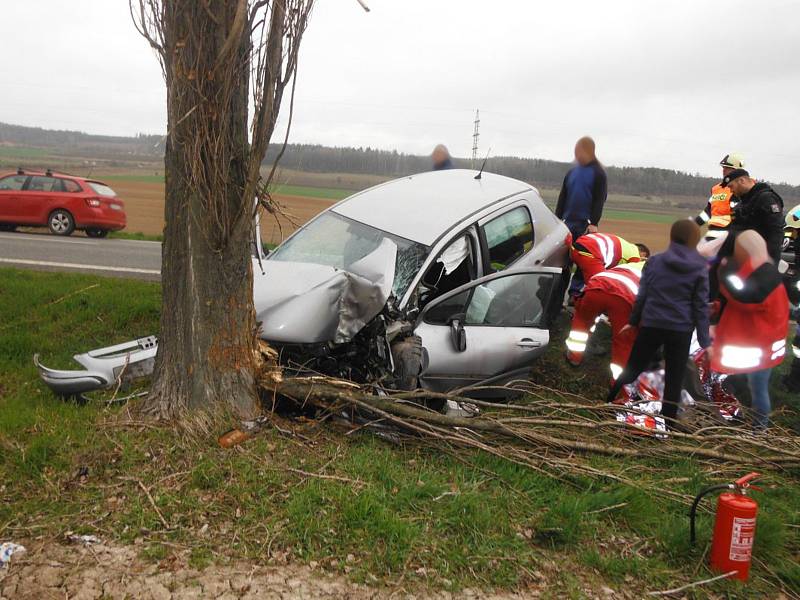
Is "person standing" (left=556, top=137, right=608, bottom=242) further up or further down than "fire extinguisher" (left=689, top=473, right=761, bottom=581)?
further up

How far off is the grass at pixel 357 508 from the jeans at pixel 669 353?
0.74 meters

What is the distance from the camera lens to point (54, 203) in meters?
15.1

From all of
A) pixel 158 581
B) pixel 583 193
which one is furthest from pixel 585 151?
pixel 158 581

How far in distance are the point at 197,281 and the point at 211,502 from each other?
1272 millimetres

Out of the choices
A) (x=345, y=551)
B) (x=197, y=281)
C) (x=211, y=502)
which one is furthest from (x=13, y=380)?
(x=345, y=551)

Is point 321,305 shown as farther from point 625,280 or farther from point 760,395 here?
point 760,395

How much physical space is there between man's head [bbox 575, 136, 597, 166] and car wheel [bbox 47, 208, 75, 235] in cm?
1238

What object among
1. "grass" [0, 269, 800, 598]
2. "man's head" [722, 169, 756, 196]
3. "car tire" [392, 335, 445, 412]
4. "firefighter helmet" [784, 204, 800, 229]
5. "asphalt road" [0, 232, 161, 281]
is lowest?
"grass" [0, 269, 800, 598]

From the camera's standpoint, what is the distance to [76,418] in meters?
4.06

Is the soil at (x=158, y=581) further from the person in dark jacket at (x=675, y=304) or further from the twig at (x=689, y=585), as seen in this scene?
the person in dark jacket at (x=675, y=304)

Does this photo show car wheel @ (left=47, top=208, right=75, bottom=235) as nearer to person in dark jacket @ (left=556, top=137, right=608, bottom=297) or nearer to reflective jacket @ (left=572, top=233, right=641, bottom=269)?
person in dark jacket @ (left=556, top=137, right=608, bottom=297)

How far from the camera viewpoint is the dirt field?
5.05 metres

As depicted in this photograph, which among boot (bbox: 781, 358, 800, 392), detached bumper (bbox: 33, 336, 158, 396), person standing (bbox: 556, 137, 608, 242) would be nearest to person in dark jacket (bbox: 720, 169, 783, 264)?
boot (bbox: 781, 358, 800, 392)

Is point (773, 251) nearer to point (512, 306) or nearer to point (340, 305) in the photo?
point (512, 306)
